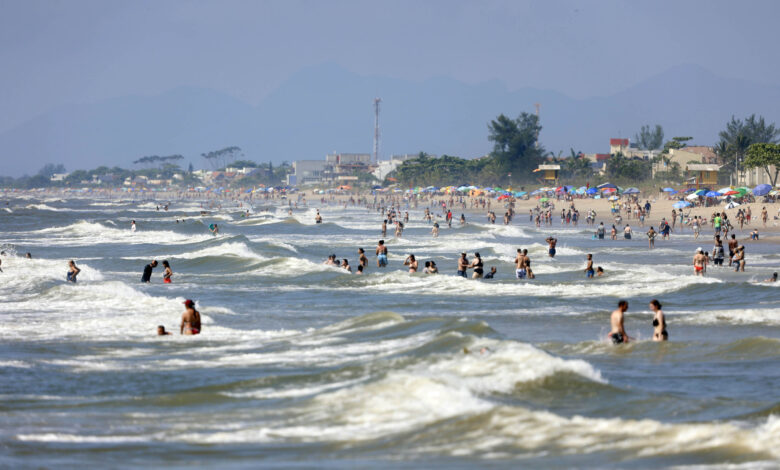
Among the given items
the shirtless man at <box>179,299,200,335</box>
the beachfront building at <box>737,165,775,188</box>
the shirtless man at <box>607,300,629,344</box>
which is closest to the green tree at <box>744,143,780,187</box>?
the beachfront building at <box>737,165,775,188</box>

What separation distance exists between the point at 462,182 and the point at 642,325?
402 ft

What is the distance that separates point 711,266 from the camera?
109ft

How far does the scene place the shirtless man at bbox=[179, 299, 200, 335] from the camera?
18031 millimetres

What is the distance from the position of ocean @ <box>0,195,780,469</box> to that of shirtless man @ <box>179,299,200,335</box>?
0.21 m

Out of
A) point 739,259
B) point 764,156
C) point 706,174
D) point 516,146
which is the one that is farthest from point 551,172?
point 739,259

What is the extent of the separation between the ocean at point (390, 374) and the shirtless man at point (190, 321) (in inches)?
Answer: 8.1

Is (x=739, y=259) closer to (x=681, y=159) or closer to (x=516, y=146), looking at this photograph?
(x=681, y=159)

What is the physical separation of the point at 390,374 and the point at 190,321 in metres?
6.13

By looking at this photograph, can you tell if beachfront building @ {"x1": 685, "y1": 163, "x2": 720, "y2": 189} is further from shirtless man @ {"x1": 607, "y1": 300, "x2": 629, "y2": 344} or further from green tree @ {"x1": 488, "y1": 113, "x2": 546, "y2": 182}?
shirtless man @ {"x1": 607, "y1": 300, "x2": 629, "y2": 344}

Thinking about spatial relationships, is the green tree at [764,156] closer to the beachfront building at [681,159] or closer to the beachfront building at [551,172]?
the beachfront building at [681,159]

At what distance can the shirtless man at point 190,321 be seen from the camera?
18.0 m

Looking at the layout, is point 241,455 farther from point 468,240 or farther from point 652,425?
point 468,240

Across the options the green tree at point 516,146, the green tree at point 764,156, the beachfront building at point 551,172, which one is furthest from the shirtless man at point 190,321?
the green tree at point 516,146

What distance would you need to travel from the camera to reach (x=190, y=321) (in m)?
18.1
